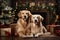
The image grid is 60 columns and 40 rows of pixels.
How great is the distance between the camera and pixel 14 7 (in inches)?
111

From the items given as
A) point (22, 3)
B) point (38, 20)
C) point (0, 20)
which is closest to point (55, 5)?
point (22, 3)

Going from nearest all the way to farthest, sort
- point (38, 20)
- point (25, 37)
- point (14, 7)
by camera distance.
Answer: point (25, 37) → point (38, 20) → point (14, 7)

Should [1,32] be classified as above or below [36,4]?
below

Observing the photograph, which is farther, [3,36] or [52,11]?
[52,11]

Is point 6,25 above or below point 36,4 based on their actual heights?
below

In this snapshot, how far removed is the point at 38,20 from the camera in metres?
2.13

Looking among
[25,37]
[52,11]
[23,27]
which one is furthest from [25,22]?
[52,11]

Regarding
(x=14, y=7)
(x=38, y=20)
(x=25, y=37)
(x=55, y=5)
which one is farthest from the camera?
(x=55, y=5)

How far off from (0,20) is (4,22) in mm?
56

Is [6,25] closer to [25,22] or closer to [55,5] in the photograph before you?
[25,22]

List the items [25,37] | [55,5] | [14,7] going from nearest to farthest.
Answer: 1. [25,37]
2. [14,7]
3. [55,5]

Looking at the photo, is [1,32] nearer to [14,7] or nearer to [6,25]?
[6,25]

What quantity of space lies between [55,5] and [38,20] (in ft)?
3.17

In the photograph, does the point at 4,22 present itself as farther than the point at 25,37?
Yes
